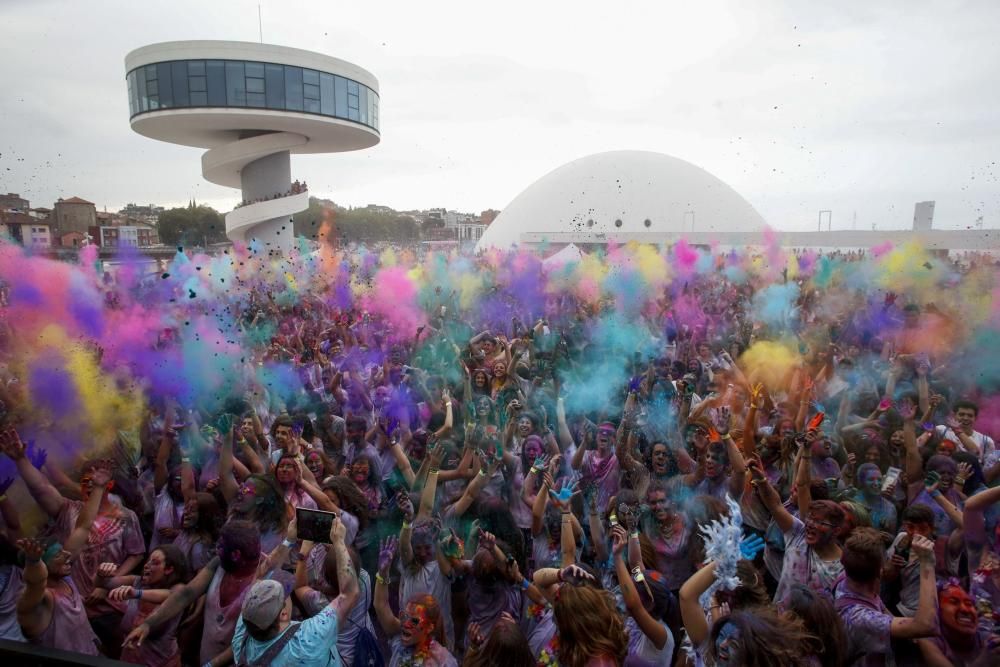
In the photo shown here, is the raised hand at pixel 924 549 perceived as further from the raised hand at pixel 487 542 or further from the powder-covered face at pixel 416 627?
the powder-covered face at pixel 416 627

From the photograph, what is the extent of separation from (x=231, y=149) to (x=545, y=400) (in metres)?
29.3

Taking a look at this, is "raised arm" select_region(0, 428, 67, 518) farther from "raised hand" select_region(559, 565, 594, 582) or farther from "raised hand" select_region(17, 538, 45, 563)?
"raised hand" select_region(559, 565, 594, 582)

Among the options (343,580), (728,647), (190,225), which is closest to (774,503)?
(728,647)

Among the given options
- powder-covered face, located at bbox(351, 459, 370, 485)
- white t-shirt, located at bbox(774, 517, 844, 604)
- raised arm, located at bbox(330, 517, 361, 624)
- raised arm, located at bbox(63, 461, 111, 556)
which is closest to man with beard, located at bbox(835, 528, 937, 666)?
white t-shirt, located at bbox(774, 517, 844, 604)

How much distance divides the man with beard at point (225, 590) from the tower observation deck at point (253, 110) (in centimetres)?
2302

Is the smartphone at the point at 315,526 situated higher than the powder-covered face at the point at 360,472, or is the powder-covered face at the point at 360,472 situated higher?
the smartphone at the point at 315,526

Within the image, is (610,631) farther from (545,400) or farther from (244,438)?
(545,400)

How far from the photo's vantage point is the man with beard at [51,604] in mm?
2783

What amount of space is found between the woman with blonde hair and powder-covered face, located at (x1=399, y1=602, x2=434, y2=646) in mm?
685

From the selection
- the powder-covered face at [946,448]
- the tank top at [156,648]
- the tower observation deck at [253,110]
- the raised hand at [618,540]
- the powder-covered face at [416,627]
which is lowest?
the tank top at [156,648]

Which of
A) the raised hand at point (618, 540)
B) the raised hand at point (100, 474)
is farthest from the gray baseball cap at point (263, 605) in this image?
the raised hand at point (100, 474)

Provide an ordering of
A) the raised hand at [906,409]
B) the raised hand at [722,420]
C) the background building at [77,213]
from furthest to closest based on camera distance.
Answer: the background building at [77,213] < the raised hand at [906,409] < the raised hand at [722,420]

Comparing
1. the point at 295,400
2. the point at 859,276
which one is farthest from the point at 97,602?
the point at 859,276

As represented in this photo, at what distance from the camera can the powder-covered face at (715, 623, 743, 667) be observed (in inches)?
90.0
